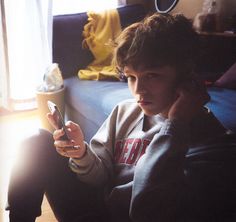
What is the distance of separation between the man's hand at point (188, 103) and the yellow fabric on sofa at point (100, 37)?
54.8 inches

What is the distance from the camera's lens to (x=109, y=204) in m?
1.00

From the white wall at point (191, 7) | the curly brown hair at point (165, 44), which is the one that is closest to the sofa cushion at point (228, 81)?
the white wall at point (191, 7)

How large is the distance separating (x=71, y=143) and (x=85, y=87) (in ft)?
3.65

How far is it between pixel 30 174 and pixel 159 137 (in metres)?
0.39

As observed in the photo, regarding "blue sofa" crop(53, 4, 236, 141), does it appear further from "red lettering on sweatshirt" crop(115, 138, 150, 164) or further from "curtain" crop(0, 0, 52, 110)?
"red lettering on sweatshirt" crop(115, 138, 150, 164)

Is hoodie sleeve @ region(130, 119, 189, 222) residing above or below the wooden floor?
above

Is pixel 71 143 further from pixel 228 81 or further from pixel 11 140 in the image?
pixel 11 140

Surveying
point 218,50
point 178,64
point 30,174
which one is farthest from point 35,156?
point 218,50

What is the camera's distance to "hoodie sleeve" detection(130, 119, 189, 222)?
828 mm

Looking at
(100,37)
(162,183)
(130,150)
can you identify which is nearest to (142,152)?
(130,150)

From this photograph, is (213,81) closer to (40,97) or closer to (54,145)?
(40,97)

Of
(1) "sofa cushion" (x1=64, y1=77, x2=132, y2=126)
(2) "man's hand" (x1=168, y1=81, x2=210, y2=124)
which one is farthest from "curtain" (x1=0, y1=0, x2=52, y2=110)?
(2) "man's hand" (x1=168, y1=81, x2=210, y2=124)

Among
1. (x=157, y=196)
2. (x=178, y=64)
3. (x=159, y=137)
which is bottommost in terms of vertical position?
(x=157, y=196)

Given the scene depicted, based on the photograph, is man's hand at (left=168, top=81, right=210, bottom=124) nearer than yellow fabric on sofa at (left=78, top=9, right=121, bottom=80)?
Yes
